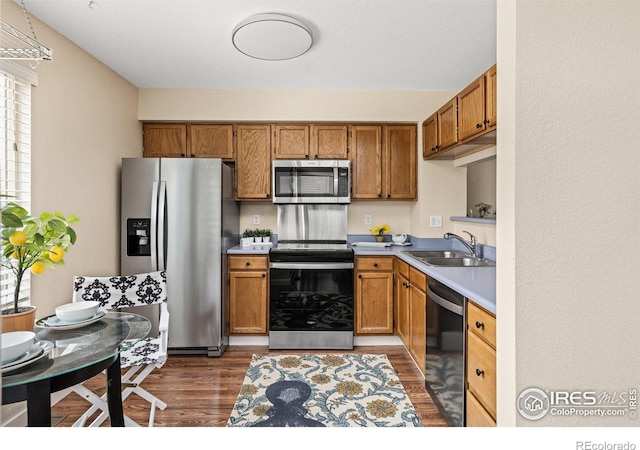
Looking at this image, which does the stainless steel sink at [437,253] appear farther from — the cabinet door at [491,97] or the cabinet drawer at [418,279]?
the cabinet door at [491,97]

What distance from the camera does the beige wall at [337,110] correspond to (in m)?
3.44

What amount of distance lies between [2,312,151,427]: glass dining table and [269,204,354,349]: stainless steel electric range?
5.07 ft

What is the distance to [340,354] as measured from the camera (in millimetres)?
3086

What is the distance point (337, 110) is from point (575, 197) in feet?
8.81

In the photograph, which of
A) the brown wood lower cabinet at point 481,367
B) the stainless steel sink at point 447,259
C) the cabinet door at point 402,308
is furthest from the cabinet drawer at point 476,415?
the cabinet door at point 402,308

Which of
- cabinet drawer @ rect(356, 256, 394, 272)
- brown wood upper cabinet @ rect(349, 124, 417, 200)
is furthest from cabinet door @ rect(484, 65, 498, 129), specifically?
cabinet drawer @ rect(356, 256, 394, 272)

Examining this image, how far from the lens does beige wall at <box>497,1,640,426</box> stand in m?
1.07

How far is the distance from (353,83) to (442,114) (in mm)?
887

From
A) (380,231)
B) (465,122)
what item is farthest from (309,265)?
(465,122)

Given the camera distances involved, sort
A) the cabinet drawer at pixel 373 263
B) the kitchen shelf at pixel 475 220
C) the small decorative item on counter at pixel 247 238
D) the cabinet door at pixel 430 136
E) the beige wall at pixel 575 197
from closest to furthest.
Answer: the beige wall at pixel 575 197
the kitchen shelf at pixel 475 220
the cabinet door at pixel 430 136
the cabinet drawer at pixel 373 263
the small decorative item on counter at pixel 247 238

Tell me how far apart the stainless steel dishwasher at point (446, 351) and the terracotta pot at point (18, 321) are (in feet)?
6.30

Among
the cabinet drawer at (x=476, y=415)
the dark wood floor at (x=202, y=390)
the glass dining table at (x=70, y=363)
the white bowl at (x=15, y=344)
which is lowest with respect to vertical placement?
the dark wood floor at (x=202, y=390)
